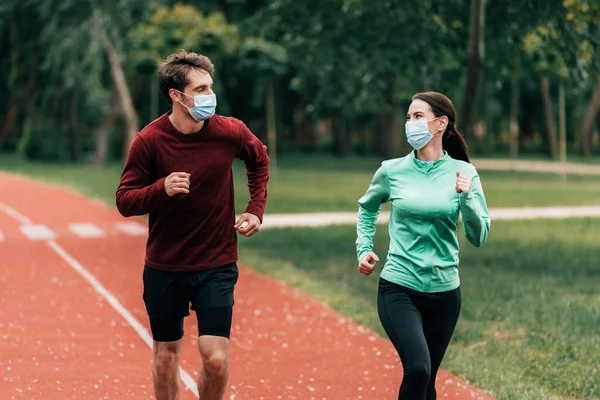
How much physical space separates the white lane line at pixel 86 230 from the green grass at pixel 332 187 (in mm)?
3622

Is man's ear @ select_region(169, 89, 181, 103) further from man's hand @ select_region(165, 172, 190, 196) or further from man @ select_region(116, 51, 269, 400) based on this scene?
man's hand @ select_region(165, 172, 190, 196)

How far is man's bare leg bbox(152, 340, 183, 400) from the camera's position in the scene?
18.3 feet

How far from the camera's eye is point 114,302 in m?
11.0

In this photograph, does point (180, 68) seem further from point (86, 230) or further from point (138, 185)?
point (86, 230)

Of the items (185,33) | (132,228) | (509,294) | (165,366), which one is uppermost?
(185,33)

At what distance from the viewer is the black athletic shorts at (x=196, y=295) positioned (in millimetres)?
5363

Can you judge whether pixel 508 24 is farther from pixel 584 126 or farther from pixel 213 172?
pixel 584 126

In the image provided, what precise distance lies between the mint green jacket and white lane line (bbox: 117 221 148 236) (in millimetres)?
13261

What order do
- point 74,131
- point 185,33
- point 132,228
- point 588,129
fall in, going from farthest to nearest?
point 588,129 < point 74,131 < point 185,33 < point 132,228

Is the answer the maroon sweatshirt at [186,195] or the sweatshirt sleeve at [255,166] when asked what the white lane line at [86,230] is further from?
the maroon sweatshirt at [186,195]

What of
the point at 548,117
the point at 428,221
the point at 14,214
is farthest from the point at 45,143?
the point at 428,221

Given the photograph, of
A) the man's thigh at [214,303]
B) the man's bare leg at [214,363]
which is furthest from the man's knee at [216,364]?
the man's thigh at [214,303]

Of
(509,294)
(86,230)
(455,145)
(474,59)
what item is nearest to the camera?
(455,145)

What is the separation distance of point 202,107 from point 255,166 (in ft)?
2.09
